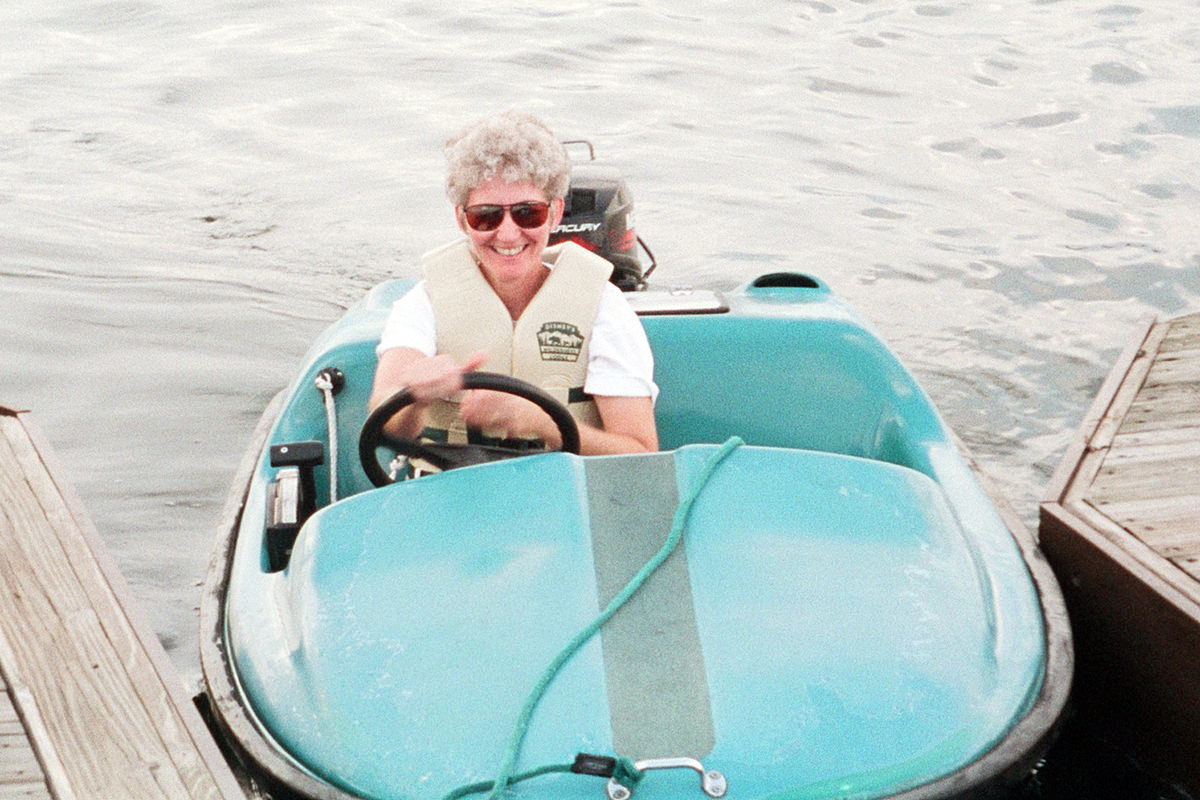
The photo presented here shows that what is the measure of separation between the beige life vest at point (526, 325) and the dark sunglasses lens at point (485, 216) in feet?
0.54

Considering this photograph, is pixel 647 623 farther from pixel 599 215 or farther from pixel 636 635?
pixel 599 215

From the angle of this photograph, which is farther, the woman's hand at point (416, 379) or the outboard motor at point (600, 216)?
the outboard motor at point (600, 216)

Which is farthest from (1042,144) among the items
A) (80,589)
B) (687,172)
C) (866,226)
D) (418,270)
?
(80,589)

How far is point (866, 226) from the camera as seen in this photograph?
6.23m

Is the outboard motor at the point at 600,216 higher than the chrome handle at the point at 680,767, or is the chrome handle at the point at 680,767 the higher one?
the chrome handle at the point at 680,767

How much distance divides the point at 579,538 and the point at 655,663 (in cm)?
27

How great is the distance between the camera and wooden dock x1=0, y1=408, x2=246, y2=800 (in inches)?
75.2

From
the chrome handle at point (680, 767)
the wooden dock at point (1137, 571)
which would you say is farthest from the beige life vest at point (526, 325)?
the wooden dock at point (1137, 571)

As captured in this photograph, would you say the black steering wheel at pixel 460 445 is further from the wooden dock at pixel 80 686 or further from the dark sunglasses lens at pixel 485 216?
the wooden dock at pixel 80 686

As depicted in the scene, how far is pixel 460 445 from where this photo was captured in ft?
7.84

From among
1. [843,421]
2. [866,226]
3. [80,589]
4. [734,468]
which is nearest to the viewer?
[734,468]

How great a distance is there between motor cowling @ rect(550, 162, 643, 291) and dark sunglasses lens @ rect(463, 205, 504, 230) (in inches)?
51.0

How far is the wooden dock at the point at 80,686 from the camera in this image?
191cm

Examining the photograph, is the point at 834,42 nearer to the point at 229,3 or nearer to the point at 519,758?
the point at 229,3
